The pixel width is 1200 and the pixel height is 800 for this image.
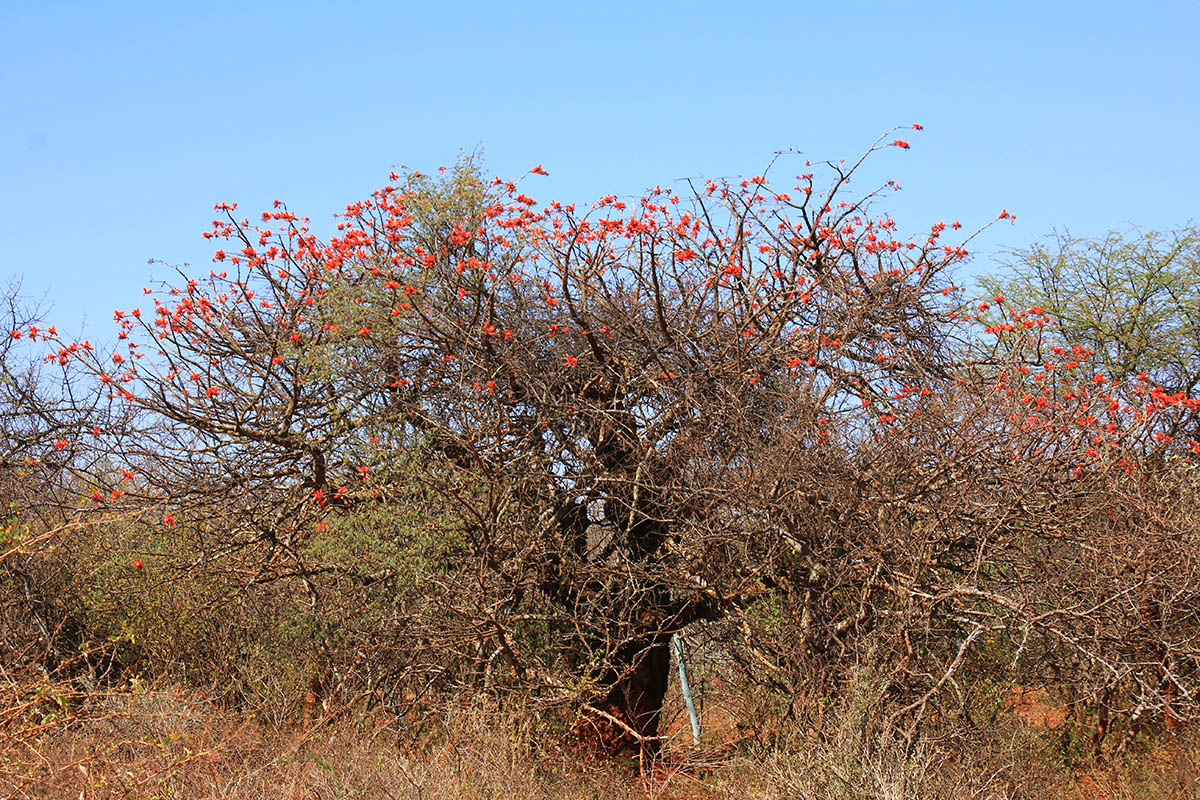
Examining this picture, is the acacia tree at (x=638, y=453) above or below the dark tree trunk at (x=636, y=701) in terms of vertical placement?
above

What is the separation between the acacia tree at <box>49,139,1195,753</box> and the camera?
7656mm

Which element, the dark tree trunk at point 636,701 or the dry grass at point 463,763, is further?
the dark tree trunk at point 636,701

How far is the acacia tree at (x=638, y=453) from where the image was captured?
7.66m

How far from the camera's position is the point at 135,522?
31.6 ft

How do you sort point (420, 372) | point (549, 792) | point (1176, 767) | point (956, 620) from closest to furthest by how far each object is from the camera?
point (549, 792)
point (956, 620)
point (1176, 767)
point (420, 372)

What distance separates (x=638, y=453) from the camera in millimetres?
8688

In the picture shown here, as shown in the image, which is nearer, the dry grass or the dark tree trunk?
the dry grass

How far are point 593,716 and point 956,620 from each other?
3197 mm

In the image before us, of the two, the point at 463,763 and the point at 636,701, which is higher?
the point at 636,701

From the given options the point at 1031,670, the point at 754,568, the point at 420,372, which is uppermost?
the point at 420,372

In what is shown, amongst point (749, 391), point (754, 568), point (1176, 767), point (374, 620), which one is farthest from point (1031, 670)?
point (374, 620)

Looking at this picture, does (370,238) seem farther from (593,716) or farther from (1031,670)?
(1031,670)

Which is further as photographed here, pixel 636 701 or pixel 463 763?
pixel 636 701

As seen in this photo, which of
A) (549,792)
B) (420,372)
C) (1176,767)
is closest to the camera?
(549,792)
